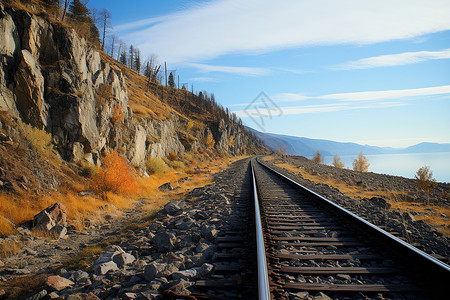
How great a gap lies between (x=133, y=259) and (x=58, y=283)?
1.16m

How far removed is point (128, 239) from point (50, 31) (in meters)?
12.0

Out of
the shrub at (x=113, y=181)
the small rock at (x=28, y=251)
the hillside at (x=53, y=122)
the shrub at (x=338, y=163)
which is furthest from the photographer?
the shrub at (x=338, y=163)

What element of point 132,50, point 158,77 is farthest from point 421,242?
point 132,50

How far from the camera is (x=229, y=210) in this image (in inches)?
284

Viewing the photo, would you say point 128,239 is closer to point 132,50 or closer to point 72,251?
point 72,251

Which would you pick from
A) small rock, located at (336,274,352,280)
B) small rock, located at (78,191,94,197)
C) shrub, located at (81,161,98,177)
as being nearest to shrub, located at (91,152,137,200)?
small rock, located at (78,191,94,197)

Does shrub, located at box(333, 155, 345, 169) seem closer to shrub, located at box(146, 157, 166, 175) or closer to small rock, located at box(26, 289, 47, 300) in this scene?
shrub, located at box(146, 157, 166, 175)

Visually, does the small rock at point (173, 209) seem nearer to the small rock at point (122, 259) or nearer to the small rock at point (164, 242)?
the small rock at point (164, 242)

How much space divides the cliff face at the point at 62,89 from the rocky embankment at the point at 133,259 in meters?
6.06

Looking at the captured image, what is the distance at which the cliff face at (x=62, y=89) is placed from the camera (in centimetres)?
991

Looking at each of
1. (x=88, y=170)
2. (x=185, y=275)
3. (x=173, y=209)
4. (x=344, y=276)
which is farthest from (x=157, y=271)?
(x=88, y=170)

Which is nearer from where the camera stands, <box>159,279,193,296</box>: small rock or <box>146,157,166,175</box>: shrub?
<box>159,279,193,296</box>: small rock

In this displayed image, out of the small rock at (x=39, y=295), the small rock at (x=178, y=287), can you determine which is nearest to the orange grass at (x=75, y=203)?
the small rock at (x=39, y=295)

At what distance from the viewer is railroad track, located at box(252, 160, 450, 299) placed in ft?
9.37
